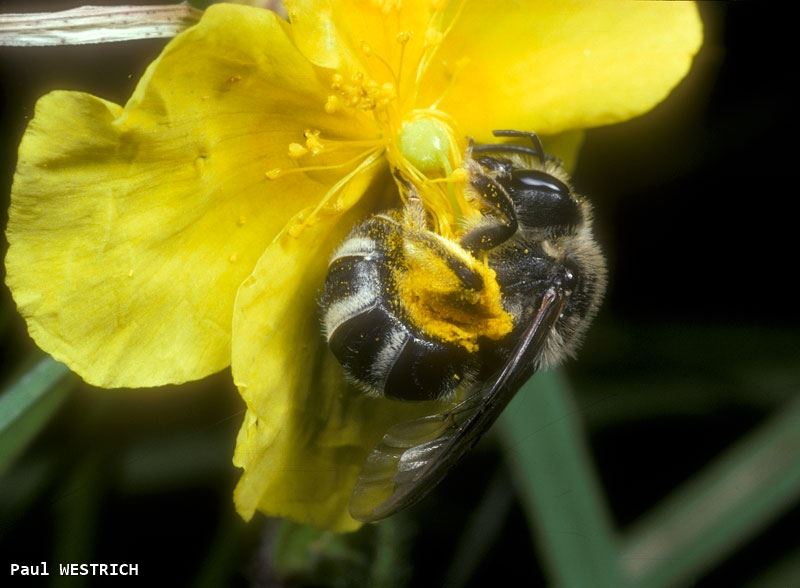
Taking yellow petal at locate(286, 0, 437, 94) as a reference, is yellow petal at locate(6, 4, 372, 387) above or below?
below

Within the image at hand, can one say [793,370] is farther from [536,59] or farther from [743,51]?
[536,59]

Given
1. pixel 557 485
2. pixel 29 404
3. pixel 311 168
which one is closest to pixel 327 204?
pixel 311 168

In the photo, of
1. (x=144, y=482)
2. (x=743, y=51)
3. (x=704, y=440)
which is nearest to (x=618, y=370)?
(x=704, y=440)

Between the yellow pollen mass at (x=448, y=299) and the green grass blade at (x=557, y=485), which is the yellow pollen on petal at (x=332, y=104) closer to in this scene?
the yellow pollen mass at (x=448, y=299)

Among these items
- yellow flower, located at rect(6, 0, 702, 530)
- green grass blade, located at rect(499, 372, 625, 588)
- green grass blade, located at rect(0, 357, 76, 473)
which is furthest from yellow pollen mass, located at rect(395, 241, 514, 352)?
green grass blade, located at rect(0, 357, 76, 473)

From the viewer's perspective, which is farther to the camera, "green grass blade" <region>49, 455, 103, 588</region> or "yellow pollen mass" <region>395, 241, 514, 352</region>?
"green grass blade" <region>49, 455, 103, 588</region>

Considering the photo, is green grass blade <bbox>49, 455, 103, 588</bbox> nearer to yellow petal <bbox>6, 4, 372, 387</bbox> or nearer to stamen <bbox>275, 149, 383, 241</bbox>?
yellow petal <bbox>6, 4, 372, 387</bbox>
